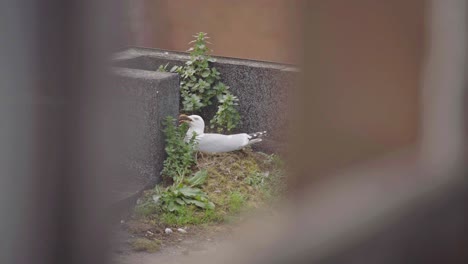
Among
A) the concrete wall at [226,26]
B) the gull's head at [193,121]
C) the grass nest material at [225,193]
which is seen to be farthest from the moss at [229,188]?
the concrete wall at [226,26]

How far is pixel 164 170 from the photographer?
3.53m

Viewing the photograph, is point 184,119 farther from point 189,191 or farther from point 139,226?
point 139,226

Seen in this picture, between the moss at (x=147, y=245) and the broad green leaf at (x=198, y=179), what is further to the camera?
the broad green leaf at (x=198, y=179)

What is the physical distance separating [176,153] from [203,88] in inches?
19.6

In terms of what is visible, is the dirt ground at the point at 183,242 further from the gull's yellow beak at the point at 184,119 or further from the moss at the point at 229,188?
the gull's yellow beak at the point at 184,119

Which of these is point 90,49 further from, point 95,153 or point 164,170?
point 164,170

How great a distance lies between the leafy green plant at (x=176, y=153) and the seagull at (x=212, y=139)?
63 millimetres

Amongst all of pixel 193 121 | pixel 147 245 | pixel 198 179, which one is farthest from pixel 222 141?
pixel 147 245

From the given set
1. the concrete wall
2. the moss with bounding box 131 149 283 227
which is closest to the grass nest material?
the moss with bounding box 131 149 283 227

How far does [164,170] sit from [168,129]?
202mm

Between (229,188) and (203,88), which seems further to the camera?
(203,88)

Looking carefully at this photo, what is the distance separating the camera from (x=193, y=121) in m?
3.77

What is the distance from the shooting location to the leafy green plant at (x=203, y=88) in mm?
3955

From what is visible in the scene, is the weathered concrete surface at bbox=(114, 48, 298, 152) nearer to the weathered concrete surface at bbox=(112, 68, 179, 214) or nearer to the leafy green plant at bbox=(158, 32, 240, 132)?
the leafy green plant at bbox=(158, 32, 240, 132)
